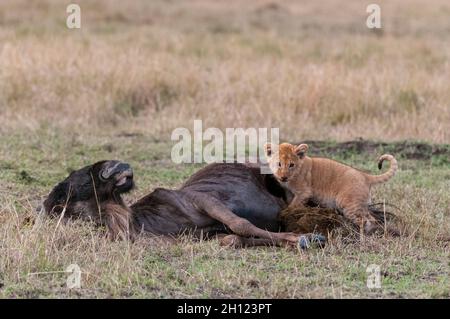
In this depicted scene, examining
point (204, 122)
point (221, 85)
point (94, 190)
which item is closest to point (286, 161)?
point (94, 190)

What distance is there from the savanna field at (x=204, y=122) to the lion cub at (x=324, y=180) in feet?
1.18

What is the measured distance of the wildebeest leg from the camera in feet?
20.9

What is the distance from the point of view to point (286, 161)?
6.85m

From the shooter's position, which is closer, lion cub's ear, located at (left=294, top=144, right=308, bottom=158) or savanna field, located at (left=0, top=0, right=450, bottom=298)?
savanna field, located at (left=0, top=0, right=450, bottom=298)

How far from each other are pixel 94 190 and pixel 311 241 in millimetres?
1432

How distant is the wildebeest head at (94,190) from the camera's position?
652 centimetres

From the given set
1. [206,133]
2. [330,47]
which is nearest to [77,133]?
[206,133]

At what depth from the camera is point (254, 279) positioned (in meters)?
5.47

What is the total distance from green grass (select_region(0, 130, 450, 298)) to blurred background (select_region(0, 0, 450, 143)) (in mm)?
3187
